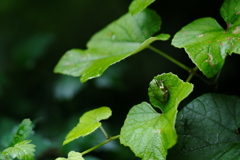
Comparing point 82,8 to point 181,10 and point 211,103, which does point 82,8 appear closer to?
point 181,10

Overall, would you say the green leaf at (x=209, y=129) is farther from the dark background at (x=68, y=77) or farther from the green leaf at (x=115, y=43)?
the dark background at (x=68, y=77)

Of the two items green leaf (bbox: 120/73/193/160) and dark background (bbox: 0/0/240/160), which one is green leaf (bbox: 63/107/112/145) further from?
dark background (bbox: 0/0/240/160)

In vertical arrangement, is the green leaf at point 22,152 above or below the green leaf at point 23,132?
below

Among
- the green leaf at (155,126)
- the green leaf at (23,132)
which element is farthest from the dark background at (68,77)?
the green leaf at (155,126)

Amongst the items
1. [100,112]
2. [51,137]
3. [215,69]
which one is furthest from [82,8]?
[215,69]

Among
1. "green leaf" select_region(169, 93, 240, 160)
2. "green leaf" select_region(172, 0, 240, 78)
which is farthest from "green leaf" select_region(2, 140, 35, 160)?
"green leaf" select_region(172, 0, 240, 78)

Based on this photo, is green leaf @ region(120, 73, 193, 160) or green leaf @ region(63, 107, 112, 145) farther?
green leaf @ region(63, 107, 112, 145)
